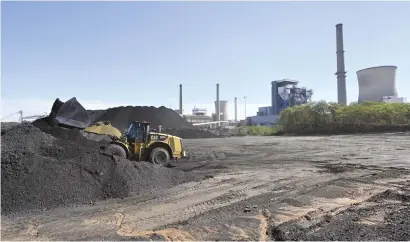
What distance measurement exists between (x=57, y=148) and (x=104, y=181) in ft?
5.24

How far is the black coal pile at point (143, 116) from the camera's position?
47.1 m

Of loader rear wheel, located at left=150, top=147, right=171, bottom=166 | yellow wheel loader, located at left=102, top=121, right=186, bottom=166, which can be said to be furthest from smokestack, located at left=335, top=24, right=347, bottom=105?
loader rear wheel, located at left=150, top=147, right=171, bottom=166

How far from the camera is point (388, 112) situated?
4062cm

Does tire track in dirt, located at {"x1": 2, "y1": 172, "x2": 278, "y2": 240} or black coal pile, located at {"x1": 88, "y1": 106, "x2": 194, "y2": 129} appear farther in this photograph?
black coal pile, located at {"x1": 88, "y1": 106, "x2": 194, "y2": 129}

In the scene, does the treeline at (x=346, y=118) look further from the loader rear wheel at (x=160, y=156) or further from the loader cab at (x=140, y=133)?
the loader cab at (x=140, y=133)

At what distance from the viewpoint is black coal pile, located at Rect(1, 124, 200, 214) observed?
8.22 metres

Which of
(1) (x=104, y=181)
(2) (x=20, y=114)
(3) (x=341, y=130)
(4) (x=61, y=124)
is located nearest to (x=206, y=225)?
(1) (x=104, y=181)

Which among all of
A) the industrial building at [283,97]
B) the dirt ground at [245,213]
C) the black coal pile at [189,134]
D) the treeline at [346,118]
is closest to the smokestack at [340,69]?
the industrial building at [283,97]

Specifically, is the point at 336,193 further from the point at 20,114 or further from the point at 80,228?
the point at 20,114

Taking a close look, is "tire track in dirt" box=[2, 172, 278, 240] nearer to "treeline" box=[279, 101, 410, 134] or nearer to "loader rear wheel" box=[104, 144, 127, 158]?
"loader rear wheel" box=[104, 144, 127, 158]

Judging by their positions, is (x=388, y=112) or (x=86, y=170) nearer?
(x=86, y=170)

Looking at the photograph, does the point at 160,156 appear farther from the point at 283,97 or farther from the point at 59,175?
the point at 283,97

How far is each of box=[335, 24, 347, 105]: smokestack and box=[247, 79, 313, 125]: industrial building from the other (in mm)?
15245

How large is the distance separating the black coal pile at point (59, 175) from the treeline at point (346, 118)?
114 feet
